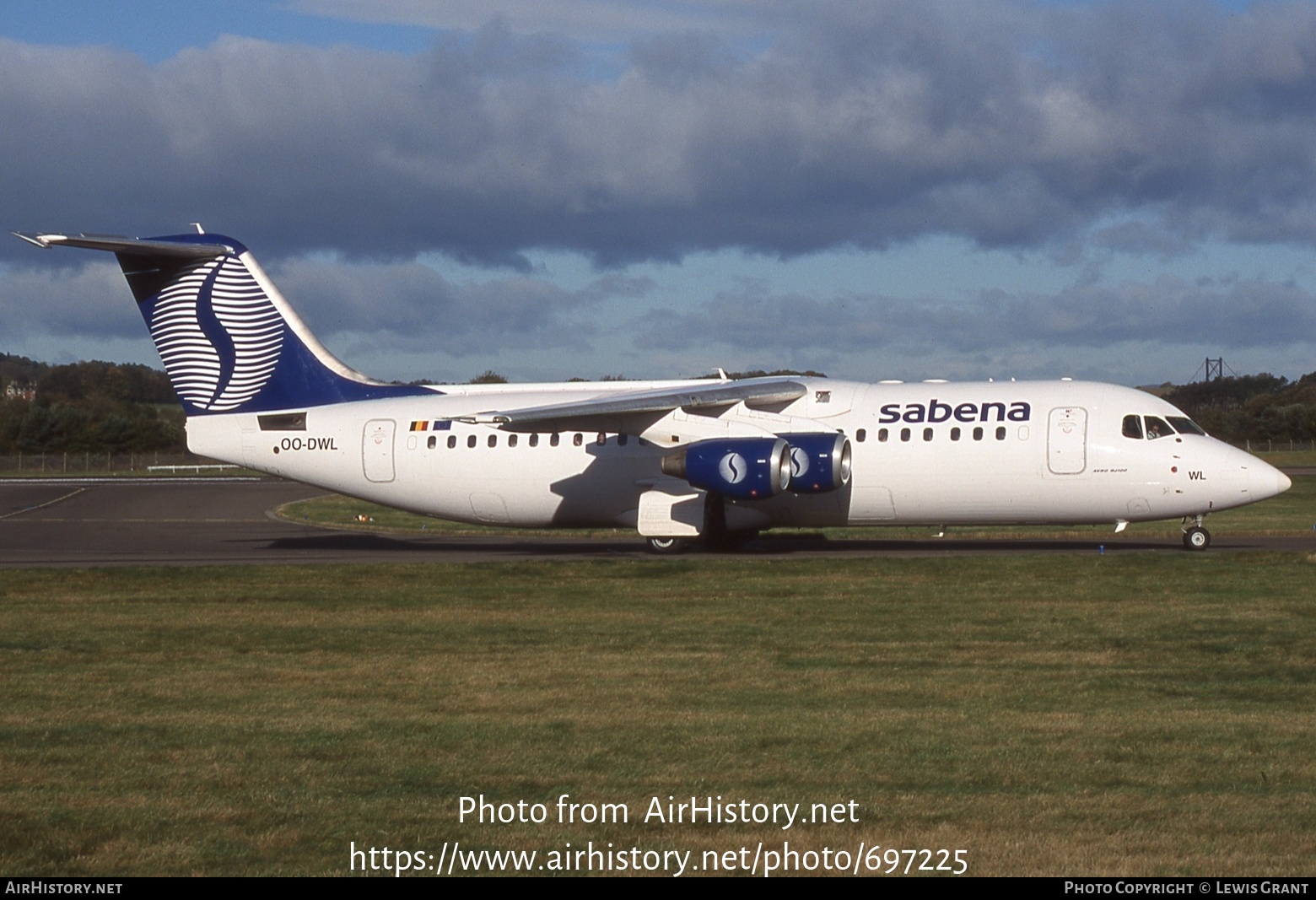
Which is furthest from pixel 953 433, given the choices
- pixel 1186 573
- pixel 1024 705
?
pixel 1024 705

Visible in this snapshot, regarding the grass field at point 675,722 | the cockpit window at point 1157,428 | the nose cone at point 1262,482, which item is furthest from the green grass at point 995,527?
the grass field at point 675,722

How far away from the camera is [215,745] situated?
10.4 meters

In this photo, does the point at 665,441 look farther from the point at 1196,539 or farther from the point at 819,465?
the point at 1196,539

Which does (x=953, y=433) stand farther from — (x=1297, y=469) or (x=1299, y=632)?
(x=1297, y=469)

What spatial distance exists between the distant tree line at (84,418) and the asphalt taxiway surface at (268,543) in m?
52.6

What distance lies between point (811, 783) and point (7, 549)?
29.7 metres

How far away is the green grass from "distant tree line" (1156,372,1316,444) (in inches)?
1983

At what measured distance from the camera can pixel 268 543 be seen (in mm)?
35156

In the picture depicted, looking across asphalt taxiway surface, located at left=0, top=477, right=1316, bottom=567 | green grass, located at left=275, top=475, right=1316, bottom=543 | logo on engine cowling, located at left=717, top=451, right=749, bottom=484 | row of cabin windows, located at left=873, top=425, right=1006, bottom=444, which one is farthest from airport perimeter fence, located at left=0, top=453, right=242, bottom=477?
row of cabin windows, located at left=873, top=425, right=1006, bottom=444

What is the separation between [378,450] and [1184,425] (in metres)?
17.1

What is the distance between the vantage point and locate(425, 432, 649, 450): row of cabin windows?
30.4m

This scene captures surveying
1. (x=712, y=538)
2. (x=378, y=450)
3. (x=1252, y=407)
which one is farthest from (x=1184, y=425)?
(x=1252, y=407)

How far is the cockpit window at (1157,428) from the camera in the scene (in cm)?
2780

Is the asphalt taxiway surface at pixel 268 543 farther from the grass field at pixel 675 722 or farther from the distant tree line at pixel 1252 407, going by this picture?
the distant tree line at pixel 1252 407
